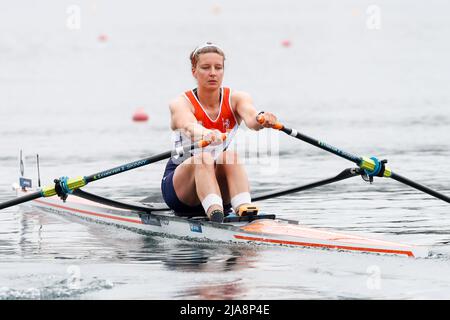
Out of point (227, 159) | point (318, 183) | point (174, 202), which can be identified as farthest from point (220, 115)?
point (318, 183)

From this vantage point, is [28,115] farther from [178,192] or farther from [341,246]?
[341,246]

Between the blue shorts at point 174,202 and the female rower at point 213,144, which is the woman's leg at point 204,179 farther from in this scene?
the blue shorts at point 174,202

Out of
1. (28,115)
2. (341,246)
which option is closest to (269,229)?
(341,246)

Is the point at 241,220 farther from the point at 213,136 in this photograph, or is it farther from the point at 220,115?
the point at 220,115

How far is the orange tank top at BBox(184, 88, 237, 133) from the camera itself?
11211 mm

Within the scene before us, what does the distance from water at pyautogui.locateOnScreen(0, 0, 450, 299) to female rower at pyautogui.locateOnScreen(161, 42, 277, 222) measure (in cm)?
50

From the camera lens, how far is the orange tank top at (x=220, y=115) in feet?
36.8

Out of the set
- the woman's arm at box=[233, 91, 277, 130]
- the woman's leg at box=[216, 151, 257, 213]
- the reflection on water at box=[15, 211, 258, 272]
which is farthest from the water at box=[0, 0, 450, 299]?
the woman's arm at box=[233, 91, 277, 130]

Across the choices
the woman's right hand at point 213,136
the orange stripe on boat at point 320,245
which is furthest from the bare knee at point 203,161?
the orange stripe on boat at point 320,245

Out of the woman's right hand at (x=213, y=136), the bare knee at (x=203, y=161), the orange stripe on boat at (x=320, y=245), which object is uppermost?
the woman's right hand at (x=213, y=136)

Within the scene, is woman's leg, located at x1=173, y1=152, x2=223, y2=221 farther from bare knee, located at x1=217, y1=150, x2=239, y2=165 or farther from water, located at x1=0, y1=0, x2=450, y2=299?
water, located at x1=0, y1=0, x2=450, y2=299

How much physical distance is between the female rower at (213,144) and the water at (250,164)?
1.64 ft

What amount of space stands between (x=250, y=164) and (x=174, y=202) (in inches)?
249

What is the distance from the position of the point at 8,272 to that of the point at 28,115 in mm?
17429
